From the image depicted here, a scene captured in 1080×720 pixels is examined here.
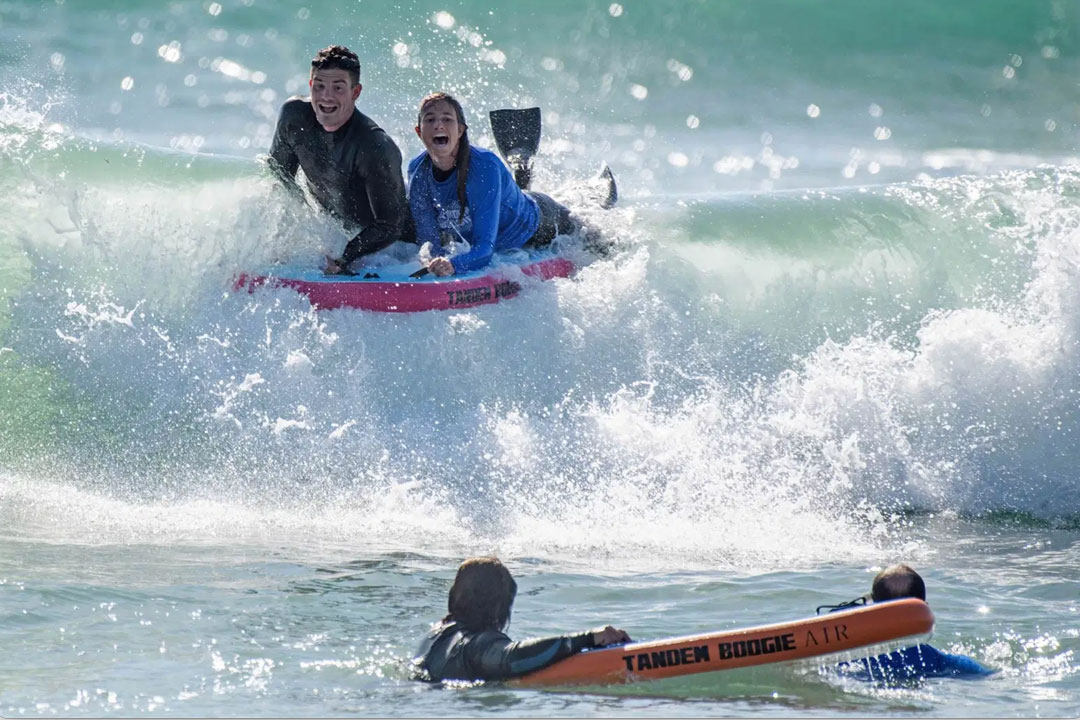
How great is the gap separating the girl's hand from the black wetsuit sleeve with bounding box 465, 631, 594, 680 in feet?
13.5

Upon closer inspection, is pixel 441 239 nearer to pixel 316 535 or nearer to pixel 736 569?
pixel 316 535

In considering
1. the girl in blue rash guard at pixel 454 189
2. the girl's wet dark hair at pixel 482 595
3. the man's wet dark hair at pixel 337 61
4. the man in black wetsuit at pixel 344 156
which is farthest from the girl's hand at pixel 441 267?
the girl's wet dark hair at pixel 482 595

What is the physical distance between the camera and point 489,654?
4465 millimetres

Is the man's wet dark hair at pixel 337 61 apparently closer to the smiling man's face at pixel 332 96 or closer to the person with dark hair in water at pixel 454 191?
the smiling man's face at pixel 332 96

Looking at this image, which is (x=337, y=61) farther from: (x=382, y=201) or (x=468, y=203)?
(x=468, y=203)

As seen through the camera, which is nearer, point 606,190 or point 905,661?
point 905,661

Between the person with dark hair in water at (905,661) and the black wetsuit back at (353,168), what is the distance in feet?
14.3

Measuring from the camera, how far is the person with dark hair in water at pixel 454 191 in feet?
26.0

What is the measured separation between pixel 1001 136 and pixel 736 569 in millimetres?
12697

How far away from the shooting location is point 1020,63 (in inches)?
765

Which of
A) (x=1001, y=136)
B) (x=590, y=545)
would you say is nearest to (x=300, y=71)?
(x=1001, y=136)

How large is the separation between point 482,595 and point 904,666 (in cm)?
142

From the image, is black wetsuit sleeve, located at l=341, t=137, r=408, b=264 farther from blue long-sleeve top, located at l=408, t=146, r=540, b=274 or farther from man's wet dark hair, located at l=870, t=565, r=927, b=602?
man's wet dark hair, located at l=870, t=565, r=927, b=602

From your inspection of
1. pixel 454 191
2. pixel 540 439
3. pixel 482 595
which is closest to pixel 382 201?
pixel 454 191
